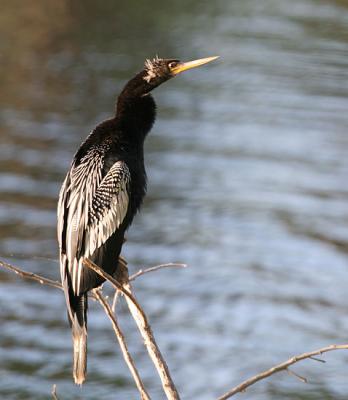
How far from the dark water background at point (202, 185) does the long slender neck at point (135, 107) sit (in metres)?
0.73

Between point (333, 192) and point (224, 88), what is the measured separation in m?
3.35

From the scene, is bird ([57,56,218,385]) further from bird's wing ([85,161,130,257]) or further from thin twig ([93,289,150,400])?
thin twig ([93,289,150,400])

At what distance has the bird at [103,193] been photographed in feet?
15.1

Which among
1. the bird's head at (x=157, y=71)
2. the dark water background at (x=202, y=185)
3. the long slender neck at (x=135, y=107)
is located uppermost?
the bird's head at (x=157, y=71)

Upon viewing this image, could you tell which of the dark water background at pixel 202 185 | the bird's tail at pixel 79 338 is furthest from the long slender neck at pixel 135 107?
the bird's tail at pixel 79 338

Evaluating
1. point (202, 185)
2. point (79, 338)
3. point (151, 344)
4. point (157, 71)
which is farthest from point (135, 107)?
point (202, 185)

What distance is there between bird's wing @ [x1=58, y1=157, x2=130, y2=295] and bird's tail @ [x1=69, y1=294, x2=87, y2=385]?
154 millimetres

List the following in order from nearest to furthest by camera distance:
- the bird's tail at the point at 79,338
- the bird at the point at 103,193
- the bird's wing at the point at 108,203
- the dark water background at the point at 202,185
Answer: the bird's tail at the point at 79,338 < the bird at the point at 103,193 < the bird's wing at the point at 108,203 < the dark water background at the point at 202,185

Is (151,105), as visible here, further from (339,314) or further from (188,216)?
(188,216)

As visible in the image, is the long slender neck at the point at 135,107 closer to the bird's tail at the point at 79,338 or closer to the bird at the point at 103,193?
the bird at the point at 103,193

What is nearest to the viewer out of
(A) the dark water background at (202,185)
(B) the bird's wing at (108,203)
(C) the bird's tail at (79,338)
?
(C) the bird's tail at (79,338)

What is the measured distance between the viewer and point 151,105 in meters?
5.07

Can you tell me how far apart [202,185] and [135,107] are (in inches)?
229

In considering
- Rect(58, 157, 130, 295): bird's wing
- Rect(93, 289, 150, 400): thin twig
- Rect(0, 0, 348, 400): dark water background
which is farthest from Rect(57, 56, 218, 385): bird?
Rect(93, 289, 150, 400): thin twig
